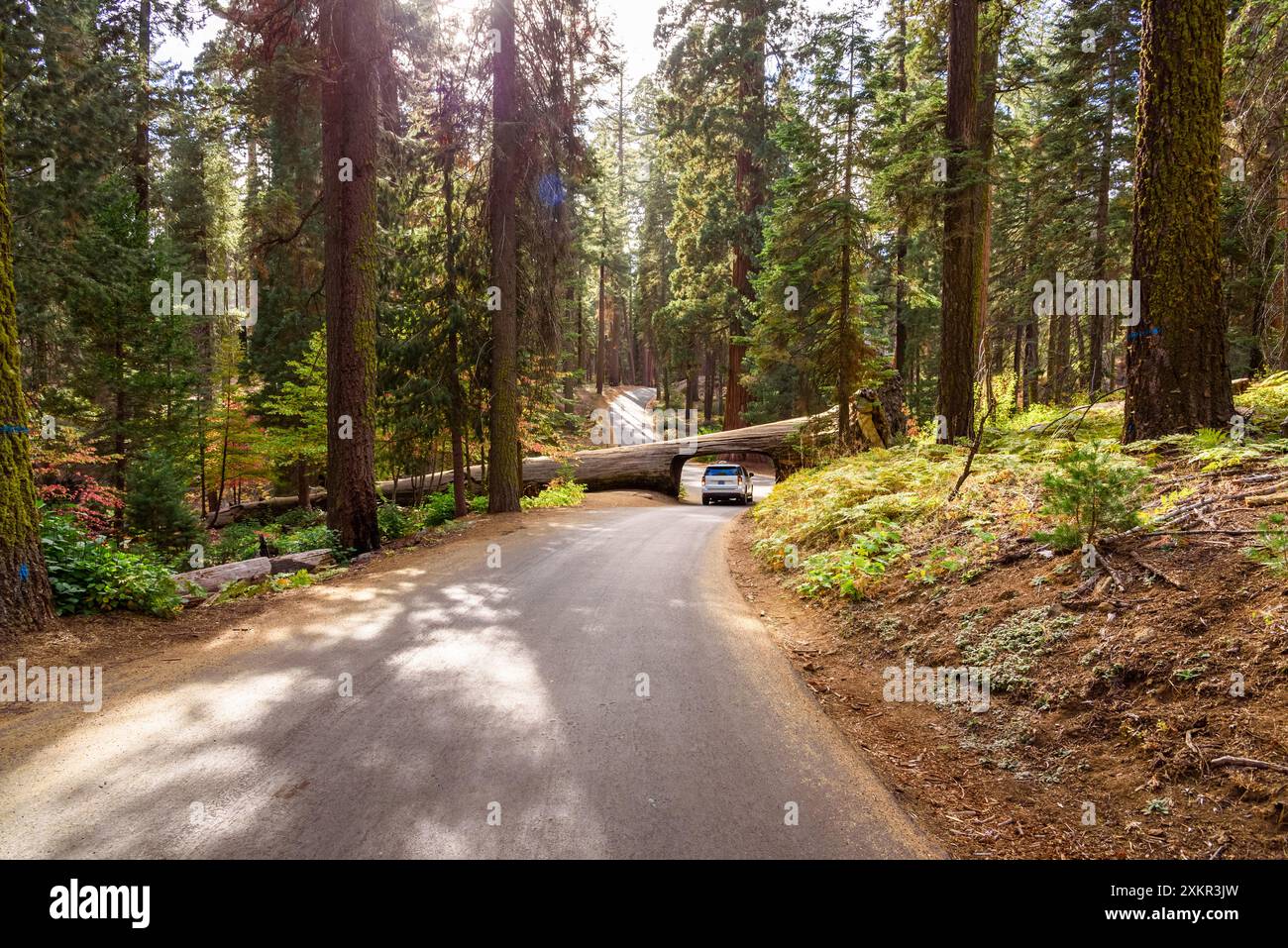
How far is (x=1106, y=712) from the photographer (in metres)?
3.48

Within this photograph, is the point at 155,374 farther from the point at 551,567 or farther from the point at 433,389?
the point at 551,567

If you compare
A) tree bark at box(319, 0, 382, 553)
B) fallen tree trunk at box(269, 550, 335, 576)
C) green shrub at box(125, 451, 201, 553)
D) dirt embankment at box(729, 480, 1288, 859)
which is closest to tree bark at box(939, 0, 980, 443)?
dirt embankment at box(729, 480, 1288, 859)

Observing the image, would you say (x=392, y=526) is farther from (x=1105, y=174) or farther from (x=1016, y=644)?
(x=1105, y=174)

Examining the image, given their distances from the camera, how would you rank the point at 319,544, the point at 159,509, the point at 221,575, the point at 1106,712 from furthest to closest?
the point at 159,509 → the point at 319,544 → the point at 221,575 → the point at 1106,712

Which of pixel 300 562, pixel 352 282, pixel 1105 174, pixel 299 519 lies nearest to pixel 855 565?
pixel 300 562

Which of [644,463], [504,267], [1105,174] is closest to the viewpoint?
[504,267]

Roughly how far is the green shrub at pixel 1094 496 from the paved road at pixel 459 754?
2.53 meters

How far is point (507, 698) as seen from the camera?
428 centimetres

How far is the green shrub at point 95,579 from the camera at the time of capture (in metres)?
6.03

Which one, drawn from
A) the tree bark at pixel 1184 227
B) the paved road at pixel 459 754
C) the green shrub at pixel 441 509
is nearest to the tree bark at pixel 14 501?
the paved road at pixel 459 754

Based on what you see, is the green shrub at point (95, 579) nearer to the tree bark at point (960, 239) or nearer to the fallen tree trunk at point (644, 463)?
the tree bark at point (960, 239)

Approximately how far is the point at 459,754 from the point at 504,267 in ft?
43.2

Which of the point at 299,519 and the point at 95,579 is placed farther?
the point at 299,519

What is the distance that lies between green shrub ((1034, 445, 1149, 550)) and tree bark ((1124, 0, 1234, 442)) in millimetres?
2175
